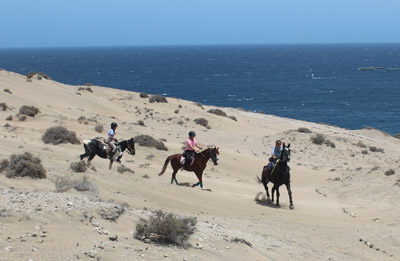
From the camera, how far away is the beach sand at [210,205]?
27.1 feet

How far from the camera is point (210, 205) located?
14.2m

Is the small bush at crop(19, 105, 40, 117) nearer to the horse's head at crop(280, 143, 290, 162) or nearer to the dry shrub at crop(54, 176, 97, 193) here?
the dry shrub at crop(54, 176, 97, 193)

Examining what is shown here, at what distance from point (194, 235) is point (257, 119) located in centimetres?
4100

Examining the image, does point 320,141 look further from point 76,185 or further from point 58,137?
point 76,185

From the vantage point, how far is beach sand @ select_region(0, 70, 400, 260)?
827 centimetres

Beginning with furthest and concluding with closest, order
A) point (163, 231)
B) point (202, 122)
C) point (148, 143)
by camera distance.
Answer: point (202, 122)
point (148, 143)
point (163, 231)

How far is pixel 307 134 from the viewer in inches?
1363

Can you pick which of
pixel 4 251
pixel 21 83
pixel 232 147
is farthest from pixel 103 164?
pixel 21 83

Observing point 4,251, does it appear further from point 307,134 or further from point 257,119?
point 257,119

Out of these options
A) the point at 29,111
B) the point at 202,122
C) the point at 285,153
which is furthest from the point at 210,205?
the point at 202,122

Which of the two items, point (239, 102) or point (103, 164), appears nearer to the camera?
point (103, 164)

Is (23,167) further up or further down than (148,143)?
further up

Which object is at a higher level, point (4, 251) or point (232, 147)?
point (4, 251)

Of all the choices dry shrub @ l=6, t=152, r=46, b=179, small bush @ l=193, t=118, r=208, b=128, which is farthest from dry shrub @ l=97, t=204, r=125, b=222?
small bush @ l=193, t=118, r=208, b=128
